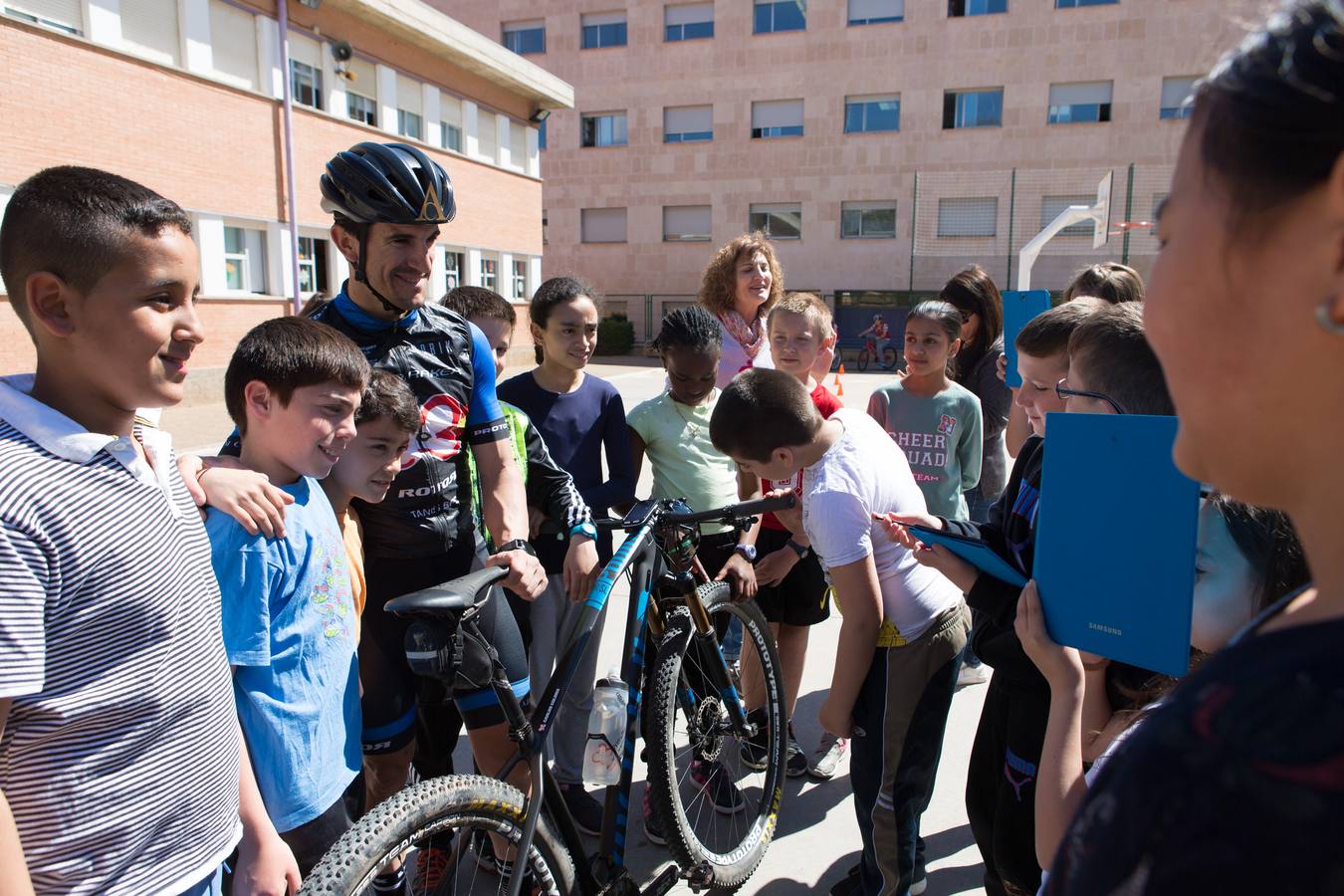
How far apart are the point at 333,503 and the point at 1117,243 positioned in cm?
2971

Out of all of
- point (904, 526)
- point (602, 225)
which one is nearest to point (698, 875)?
point (904, 526)

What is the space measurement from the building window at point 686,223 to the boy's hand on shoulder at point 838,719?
29802mm

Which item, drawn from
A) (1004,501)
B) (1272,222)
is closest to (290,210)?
(1004,501)

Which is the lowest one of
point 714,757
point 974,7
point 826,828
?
point 826,828

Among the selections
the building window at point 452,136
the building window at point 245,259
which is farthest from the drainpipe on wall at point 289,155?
the building window at point 452,136

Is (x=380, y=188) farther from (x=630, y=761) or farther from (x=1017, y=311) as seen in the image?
(x=1017, y=311)

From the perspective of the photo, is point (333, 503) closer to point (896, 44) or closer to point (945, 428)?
point (945, 428)

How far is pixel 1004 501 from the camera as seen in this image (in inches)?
86.7

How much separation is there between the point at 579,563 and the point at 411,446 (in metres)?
0.64

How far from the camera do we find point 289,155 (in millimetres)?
16938

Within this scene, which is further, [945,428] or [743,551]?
[945,428]

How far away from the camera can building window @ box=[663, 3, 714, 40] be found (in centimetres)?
3075

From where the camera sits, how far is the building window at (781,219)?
30.4m

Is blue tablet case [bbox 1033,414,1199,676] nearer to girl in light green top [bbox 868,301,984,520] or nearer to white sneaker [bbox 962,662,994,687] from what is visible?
girl in light green top [bbox 868,301,984,520]
